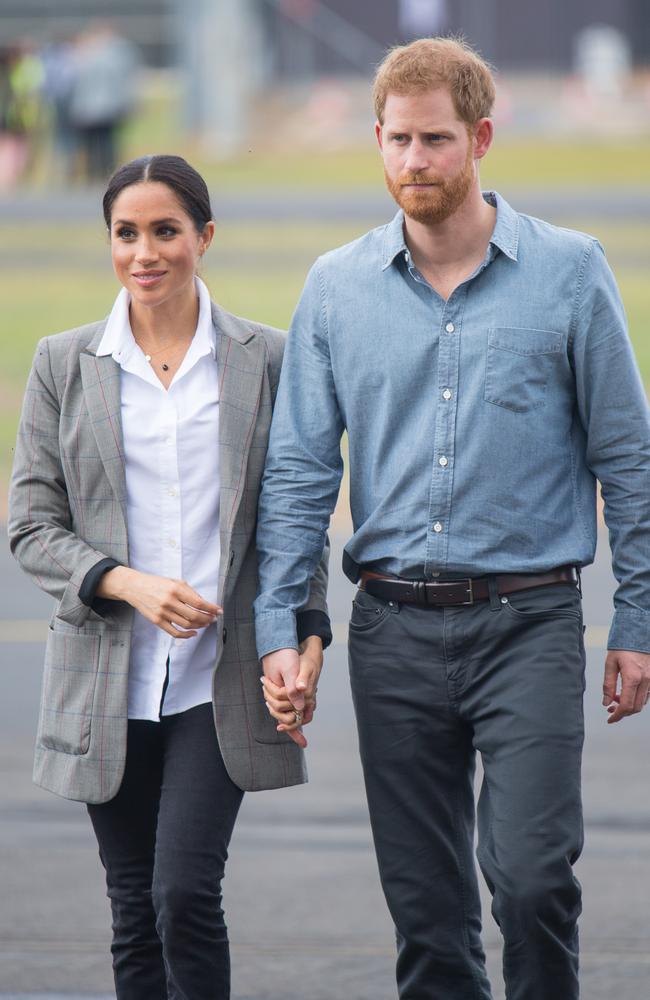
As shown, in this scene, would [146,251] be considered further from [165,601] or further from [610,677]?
[610,677]

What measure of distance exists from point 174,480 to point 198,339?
1.04ft

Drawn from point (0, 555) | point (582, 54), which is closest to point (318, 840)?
point (0, 555)

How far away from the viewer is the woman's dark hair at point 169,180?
11.5ft

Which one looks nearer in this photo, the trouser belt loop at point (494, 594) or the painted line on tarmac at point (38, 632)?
the trouser belt loop at point (494, 594)

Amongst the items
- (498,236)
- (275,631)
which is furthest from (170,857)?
(498,236)

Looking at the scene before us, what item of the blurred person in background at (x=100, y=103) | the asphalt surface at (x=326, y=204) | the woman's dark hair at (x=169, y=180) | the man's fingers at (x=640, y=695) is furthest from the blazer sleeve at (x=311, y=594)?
the blurred person in background at (x=100, y=103)

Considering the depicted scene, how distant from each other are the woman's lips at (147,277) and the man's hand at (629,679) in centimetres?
120

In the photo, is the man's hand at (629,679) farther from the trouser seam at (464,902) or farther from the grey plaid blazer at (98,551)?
the grey plaid blazer at (98,551)

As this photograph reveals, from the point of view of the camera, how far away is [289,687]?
11.4ft

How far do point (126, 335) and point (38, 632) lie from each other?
492 centimetres

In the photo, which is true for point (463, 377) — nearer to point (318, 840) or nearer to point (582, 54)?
point (318, 840)

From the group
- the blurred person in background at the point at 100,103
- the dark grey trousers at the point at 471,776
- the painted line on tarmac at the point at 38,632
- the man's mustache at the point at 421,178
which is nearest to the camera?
the dark grey trousers at the point at 471,776

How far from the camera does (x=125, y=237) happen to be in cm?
353

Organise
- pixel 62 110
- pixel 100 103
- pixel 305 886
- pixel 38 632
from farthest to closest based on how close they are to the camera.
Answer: pixel 62 110
pixel 100 103
pixel 38 632
pixel 305 886
